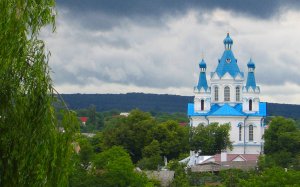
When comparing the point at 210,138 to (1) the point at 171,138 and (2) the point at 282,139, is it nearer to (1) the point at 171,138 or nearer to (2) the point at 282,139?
(1) the point at 171,138

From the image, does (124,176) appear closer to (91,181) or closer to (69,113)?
(91,181)

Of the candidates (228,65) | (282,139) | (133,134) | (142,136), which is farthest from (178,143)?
(228,65)

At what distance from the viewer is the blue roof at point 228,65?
361 ft

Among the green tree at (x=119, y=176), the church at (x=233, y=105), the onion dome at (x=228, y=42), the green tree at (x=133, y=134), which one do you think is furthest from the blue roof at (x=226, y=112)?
the green tree at (x=119, y=176)

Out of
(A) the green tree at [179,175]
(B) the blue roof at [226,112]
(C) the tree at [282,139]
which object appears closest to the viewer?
(A) the green tree at [179,175]

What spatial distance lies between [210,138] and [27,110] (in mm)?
82126

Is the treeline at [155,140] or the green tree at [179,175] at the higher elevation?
the treeline at [155,140]

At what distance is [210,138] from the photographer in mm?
99875

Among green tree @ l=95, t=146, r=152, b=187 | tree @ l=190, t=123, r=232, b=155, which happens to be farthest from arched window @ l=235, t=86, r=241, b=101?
green tree @ l=95, t=146, r=152, b=187

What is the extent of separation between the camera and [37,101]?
18.5 meters

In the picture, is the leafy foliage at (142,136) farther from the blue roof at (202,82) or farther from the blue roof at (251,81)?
the blue roof at (251,81)

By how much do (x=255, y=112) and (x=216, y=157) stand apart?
1468 centimetres

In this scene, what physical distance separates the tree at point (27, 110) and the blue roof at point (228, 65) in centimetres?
9180

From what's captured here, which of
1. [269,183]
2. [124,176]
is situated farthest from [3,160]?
[124,176]
